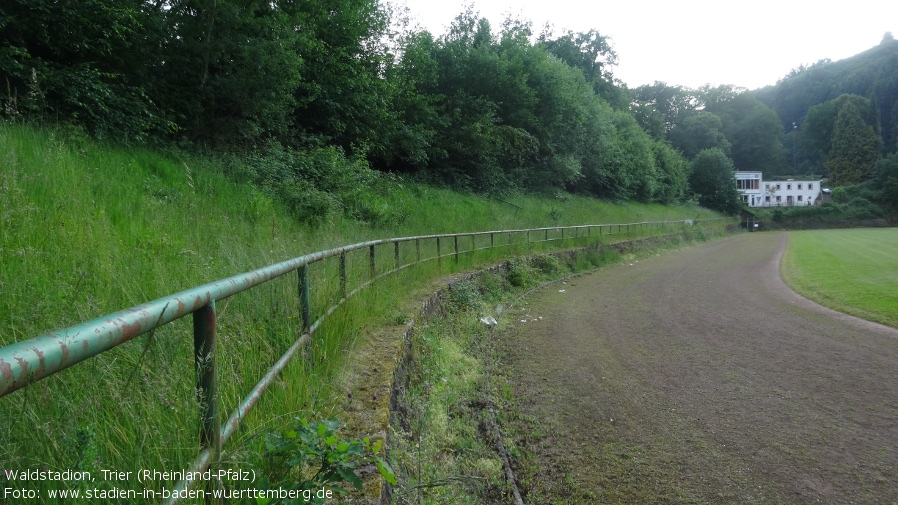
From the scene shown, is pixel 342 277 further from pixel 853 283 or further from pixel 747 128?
pixel 747 128

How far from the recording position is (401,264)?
931cm

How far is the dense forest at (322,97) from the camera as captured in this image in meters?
10.6

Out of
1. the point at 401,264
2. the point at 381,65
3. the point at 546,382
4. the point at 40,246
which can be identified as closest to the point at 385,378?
the point at 40,246

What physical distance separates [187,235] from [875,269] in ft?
63.0

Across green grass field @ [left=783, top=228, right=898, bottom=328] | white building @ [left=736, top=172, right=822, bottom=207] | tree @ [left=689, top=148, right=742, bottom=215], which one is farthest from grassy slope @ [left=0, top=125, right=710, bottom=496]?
white building @ [left=736, top=172, right=822, bottom=207]

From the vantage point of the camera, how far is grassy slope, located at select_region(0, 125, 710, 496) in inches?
75.4

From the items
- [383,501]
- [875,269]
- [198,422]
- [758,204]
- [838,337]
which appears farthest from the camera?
[758,204]

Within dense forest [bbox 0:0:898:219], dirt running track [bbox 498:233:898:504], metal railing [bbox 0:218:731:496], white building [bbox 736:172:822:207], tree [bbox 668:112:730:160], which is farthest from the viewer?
white building [bbox 736:172:822:207]

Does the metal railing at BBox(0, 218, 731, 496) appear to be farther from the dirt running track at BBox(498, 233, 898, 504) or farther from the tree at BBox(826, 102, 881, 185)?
the tree at BBox(826, 102, 881, 185)

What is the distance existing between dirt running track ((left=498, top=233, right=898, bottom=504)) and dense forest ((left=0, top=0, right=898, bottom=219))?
6.49m

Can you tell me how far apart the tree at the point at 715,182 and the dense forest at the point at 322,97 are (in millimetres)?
11381

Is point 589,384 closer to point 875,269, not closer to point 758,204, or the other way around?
point 875,269

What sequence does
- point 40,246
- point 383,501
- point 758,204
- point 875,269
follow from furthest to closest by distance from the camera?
point 758,204, point 875,269, point 40,246, point 383,501

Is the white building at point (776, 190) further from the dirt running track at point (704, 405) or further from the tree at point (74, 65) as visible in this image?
the tree at point (74, 65)
